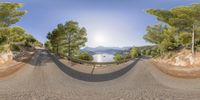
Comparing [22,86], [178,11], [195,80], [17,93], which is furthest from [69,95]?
[178,11]

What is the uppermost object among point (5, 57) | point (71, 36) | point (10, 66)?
point (71, 36)

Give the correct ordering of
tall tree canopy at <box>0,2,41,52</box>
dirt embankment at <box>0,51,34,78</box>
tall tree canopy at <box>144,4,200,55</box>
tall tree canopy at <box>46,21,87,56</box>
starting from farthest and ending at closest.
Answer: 1. tall tree canopy at <box>46,21,87,56</box>
2. tall tree canopy at <box>0,2,41,52</box>
3. tall tree canopy at <box>144,4,200,55</box>
4. dirt embankment at <box>0,51,34,78</box>

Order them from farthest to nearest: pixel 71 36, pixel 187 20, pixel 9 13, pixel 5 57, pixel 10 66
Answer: pixel 71 36 → pixel 9 13 → pixel 187 20 → pixel 5 57 → pixel 10 66

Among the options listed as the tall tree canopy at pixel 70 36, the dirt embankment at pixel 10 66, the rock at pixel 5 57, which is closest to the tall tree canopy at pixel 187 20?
the dirt embankment at pixel 10 66

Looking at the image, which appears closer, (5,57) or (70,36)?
(5,57)

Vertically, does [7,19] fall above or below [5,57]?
above

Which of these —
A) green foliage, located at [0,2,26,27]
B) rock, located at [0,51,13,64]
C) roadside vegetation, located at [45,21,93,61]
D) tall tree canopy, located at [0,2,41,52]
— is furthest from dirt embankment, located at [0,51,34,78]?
roadside vegetation, located at [45,21,93,61]

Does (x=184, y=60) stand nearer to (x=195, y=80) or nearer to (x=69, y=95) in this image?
(x=195, y=80)

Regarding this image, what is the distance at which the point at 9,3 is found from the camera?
1560 inches

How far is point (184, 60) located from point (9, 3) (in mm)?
26619

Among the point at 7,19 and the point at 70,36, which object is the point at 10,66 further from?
the point at 70,36

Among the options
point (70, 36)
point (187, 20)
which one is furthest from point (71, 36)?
point (187, 20)

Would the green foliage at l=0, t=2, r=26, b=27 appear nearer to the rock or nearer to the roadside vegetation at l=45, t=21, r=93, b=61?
the rock

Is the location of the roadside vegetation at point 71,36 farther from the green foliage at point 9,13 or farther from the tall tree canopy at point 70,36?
the green foliage at point 9,13
